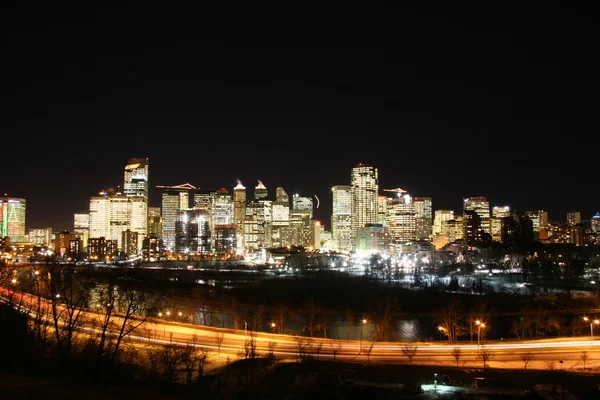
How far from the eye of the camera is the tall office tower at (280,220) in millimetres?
125938

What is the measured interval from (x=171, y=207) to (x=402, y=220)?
186 feet

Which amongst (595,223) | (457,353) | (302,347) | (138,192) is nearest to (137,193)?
(138,192)

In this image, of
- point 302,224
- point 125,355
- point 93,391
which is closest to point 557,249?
point 302,224

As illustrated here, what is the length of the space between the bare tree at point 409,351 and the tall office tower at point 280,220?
107 meters

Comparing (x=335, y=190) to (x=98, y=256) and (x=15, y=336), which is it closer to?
(x=98, y=256)

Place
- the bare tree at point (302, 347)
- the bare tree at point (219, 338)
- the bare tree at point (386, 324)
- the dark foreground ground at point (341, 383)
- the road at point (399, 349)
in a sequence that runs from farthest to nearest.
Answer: the bare tree at point (386, 324) < the bare tree at point (219, 338) < the bare tree at point (302, 347) < the road at point (399, 349) < the dark foreground ground at point (341, 383)

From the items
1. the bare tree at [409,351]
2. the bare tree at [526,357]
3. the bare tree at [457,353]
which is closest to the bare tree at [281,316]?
the bare tree at [409,351]

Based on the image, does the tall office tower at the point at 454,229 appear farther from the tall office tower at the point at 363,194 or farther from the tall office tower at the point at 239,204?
the tall office tower at the point at 239,204

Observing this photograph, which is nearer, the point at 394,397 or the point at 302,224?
the point at 394,397

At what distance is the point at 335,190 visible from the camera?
466 feet

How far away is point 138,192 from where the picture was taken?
138250mm

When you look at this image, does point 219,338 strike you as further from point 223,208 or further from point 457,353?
point 223,208

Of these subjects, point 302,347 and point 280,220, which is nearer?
point 302,347

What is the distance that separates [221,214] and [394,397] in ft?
397
